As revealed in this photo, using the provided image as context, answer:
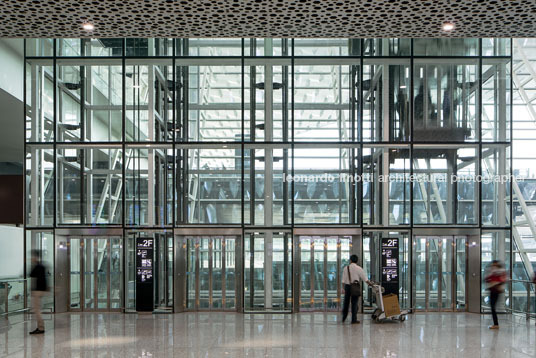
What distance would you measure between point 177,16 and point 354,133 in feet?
23.2

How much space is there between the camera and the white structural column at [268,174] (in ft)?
46.4

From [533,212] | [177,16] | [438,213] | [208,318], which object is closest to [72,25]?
[177,16]

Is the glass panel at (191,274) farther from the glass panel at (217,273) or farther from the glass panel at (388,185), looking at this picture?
the glass panel at (388,185)

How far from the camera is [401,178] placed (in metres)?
14.3

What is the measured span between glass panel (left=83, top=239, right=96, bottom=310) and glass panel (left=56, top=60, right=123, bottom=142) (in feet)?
8.90

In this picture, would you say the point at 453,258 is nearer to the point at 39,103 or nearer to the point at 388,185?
the point at 388,185

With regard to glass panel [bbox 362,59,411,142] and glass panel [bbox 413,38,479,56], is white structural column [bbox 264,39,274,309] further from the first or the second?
glass panel [bbox 413,38,479,56]

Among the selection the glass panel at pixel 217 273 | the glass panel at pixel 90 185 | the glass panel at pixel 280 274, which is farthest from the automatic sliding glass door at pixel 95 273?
the glass panel at pixel 280 274

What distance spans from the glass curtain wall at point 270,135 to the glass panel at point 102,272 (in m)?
0.69

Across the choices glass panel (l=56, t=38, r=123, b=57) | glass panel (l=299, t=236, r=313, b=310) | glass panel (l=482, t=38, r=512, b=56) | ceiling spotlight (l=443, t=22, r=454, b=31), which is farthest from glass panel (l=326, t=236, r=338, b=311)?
glass panel (l=56, t=38, r=123, b=57)

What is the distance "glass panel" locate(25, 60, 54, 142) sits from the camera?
14.2m

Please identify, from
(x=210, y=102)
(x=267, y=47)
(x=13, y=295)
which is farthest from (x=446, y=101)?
(x=13, y=295)

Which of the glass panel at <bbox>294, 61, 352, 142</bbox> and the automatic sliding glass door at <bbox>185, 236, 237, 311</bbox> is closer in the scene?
the automatic sliding glass door at <bbox>185, 236, 237, 311</bbox>

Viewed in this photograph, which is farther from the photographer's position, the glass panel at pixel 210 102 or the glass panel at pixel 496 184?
the glass panel at pixel 210 102
